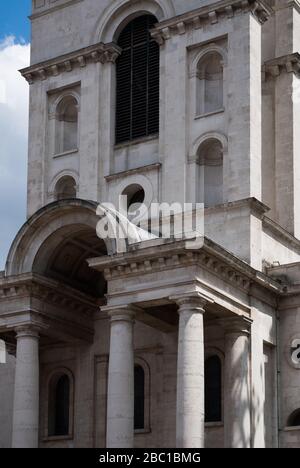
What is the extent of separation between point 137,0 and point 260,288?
1415 cm

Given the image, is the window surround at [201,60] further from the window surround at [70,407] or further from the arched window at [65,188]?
the window surround at [70,407]

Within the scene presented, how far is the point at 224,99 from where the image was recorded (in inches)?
2005

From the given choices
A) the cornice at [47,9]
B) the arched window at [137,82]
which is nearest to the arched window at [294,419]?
the arched window at [137,82]

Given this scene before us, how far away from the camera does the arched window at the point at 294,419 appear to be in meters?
47.3

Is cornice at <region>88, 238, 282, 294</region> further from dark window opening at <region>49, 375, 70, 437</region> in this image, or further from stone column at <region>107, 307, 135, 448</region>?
dark window opening at <region>49, 375, 70, 437</region>

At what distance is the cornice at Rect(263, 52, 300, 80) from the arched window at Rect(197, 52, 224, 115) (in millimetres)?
3496

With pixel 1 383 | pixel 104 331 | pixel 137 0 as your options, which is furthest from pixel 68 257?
pixel 137 0

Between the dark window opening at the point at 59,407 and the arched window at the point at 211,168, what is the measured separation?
9.26 m

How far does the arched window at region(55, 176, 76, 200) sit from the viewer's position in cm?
5432

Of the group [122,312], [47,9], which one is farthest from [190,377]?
[47,9]

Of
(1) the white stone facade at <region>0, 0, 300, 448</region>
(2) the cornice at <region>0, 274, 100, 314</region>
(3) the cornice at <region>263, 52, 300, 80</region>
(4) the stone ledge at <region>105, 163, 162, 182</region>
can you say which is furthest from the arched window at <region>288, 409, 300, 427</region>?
(3) the cornice at <region>263, 52, 300, 80</region>

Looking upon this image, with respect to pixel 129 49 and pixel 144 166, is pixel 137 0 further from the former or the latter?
pixel 144 166

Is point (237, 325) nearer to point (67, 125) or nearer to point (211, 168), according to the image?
point (211, 168)

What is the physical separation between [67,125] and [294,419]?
16.5m
